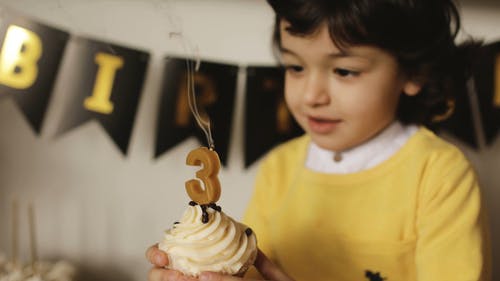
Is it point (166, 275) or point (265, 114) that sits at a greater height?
point (265, 114)

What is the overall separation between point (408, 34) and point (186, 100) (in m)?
0.57

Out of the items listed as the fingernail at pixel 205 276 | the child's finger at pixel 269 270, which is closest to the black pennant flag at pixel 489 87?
the child's finger at pixel 269 270

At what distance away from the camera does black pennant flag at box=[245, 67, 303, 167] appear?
132 centimetres

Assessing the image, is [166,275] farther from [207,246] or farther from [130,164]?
[130,164]

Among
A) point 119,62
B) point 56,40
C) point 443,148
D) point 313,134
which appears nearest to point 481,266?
→ point 443,148

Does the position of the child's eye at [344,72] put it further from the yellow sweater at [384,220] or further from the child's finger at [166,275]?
the child's finger at [166,275]

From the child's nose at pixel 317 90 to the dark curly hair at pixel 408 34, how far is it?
70 millimetres

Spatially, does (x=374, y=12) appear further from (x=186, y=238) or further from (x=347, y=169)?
(x=186, y=238)

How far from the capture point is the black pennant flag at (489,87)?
50.1 inches

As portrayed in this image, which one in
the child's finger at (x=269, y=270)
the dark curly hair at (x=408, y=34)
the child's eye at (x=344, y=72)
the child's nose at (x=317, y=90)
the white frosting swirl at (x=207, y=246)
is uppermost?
the dark curly hair at (x=408, y=34)

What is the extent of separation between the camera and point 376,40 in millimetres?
921

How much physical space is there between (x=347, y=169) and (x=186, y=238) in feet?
1.49

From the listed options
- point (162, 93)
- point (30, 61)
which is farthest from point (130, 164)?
point (30, 61)

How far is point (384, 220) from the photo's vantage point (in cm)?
101
